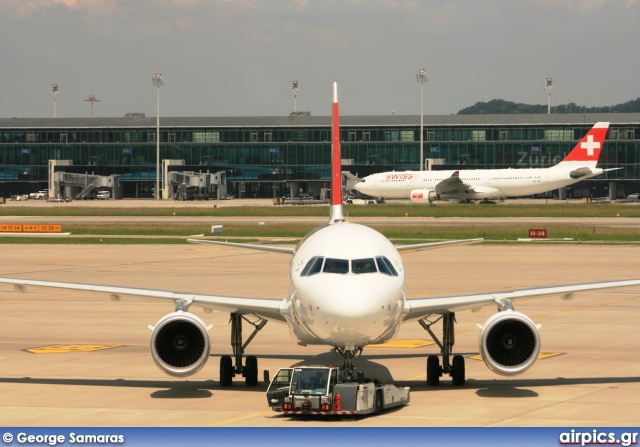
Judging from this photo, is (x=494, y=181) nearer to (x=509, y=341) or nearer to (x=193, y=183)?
(x=193, y=183)

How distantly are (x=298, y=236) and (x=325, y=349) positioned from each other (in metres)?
53.2

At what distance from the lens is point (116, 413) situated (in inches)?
784

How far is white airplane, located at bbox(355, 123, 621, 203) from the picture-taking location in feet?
453

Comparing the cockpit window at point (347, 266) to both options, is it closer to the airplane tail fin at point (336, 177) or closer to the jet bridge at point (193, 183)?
the airplane tail fin at point (336, 177)

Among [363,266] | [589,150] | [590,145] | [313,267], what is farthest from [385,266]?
[589,150]

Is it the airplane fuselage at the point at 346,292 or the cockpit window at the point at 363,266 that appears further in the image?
the cockpit window at the point at 363,266

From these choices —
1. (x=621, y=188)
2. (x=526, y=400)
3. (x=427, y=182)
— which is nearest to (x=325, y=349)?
Result: (x=526, y=400)

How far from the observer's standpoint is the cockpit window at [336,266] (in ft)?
67.4

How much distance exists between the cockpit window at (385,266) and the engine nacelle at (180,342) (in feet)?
12.3

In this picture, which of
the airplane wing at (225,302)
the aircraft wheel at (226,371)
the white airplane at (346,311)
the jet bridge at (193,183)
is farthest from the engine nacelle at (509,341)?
the jet bridge at (193,183)

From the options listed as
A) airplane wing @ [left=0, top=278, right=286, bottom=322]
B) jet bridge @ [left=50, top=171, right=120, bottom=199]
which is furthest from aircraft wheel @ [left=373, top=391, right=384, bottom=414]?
jet bridge @ [left=50, top=171, right=120, bottom=199]

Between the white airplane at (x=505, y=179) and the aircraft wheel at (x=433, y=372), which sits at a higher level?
the white airplane at (x=505, y=179)

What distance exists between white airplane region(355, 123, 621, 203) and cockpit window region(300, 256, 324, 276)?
115894 millimetres

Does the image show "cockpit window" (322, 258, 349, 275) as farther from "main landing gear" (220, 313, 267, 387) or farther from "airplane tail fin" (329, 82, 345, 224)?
"airplane tail fin" (329, 82, 345, 224)
